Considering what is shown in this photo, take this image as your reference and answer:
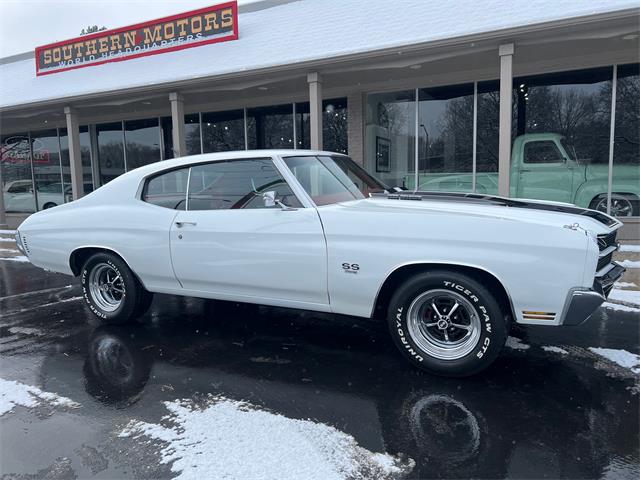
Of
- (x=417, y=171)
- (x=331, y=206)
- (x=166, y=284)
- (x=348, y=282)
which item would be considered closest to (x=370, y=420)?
(x=348, y=282)

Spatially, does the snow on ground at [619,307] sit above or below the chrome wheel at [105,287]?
below

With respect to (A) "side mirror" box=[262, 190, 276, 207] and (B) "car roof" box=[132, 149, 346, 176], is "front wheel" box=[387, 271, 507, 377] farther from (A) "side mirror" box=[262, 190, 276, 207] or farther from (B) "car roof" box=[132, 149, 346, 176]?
(B) "car roof" box=[132, 149, 346, 176]

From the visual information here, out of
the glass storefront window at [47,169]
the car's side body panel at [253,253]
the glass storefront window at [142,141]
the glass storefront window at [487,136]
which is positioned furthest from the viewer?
the glass storefront window at [47,169]

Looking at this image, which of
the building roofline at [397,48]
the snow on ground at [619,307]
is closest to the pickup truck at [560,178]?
the building roofline at [397,48]

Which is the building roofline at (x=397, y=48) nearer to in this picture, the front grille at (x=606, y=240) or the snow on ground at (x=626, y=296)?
the snow on ground at (x=626, y=296)

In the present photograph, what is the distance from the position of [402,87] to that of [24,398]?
10149mm

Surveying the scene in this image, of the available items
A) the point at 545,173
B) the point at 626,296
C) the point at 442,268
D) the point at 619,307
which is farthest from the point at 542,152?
the point at 442,268

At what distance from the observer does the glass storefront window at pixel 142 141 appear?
1548 cm

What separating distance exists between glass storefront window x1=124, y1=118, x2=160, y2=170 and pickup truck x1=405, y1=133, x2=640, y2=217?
390 inches

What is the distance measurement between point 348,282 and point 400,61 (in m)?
6.42

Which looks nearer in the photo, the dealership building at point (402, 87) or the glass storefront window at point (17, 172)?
the dealership building at point (402, 87)

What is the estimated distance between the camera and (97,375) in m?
3.70

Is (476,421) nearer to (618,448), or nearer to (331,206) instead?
(618,448)

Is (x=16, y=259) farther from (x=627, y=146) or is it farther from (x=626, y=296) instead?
(x=627, y=146)
